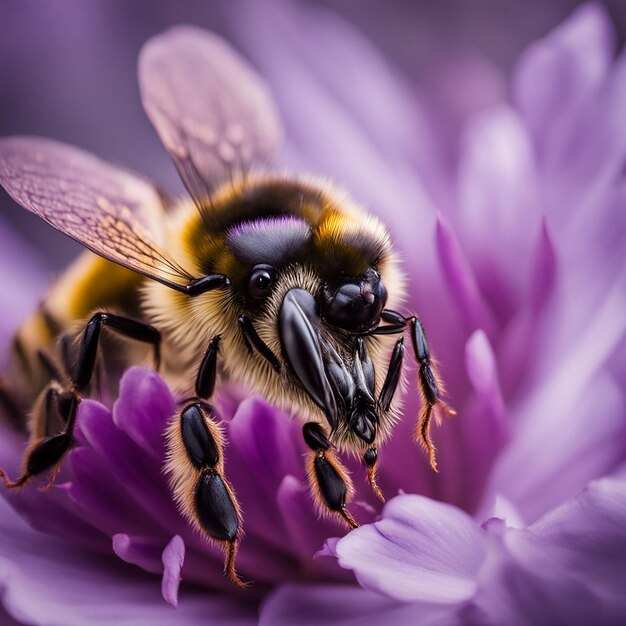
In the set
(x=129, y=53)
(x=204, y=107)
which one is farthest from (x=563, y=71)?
(x=129, y=53)

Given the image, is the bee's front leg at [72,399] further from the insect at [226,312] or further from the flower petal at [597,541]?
the flower petal at [597,541]

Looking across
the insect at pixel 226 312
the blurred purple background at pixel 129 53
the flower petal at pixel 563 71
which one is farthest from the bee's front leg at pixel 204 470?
the blurred purple background at pixel 129 53

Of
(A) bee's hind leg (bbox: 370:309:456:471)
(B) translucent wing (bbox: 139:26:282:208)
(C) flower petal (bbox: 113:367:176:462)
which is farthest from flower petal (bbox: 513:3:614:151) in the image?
(C) flower petal (bbox: 113:367:176:462)

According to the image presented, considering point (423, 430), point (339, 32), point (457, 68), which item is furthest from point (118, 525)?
point (457, 68)

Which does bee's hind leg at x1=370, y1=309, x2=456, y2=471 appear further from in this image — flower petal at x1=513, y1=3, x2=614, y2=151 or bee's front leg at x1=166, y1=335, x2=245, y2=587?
flower petal at x1=513, y1=3, x2=614, y2=151

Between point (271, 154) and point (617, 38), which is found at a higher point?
point (617, 38)

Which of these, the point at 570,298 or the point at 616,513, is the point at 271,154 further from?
the point at 616,513
